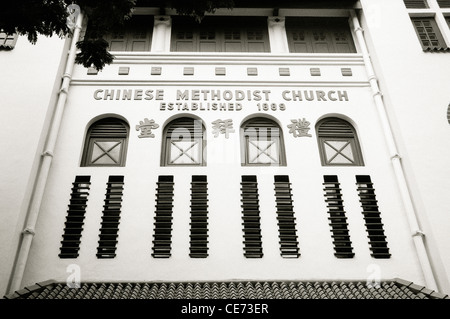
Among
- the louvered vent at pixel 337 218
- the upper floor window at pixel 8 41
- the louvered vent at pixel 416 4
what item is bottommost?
the louvered vent at pixel 337 218

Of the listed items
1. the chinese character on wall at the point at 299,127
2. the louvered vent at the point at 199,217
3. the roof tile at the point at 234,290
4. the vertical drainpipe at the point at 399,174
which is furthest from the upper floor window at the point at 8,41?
the vertical drainpipe at the point at 399,174

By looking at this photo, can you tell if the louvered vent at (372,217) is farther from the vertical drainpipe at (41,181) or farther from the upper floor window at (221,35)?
the vertical drainpipe at (41,181)

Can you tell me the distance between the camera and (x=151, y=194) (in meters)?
9.20

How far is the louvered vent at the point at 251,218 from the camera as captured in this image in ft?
28.2

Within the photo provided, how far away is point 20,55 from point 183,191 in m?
5.32

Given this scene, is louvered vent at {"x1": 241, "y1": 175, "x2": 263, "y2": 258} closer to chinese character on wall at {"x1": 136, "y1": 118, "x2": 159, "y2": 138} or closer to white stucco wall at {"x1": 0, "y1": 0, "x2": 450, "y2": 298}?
white stucco wall at {"x1": 0, "y1": 0, "x2": 450, "y2": 298}

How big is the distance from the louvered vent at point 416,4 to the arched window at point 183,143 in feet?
23.0

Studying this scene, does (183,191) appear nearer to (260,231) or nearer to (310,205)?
(260,231)

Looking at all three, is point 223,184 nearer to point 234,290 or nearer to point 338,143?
point 234,290

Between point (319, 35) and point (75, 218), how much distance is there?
8112 millimetres

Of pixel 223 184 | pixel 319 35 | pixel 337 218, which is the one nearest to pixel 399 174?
pixel 337 218

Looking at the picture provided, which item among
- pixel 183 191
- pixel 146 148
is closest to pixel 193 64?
pixel 146 148

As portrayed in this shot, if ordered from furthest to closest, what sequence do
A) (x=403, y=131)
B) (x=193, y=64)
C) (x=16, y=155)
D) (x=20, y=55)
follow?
(x=193, y=64), (x=20, y=55), (x=403, y=131), (x=16, y=155)

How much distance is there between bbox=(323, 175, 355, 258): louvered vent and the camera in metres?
8.64
